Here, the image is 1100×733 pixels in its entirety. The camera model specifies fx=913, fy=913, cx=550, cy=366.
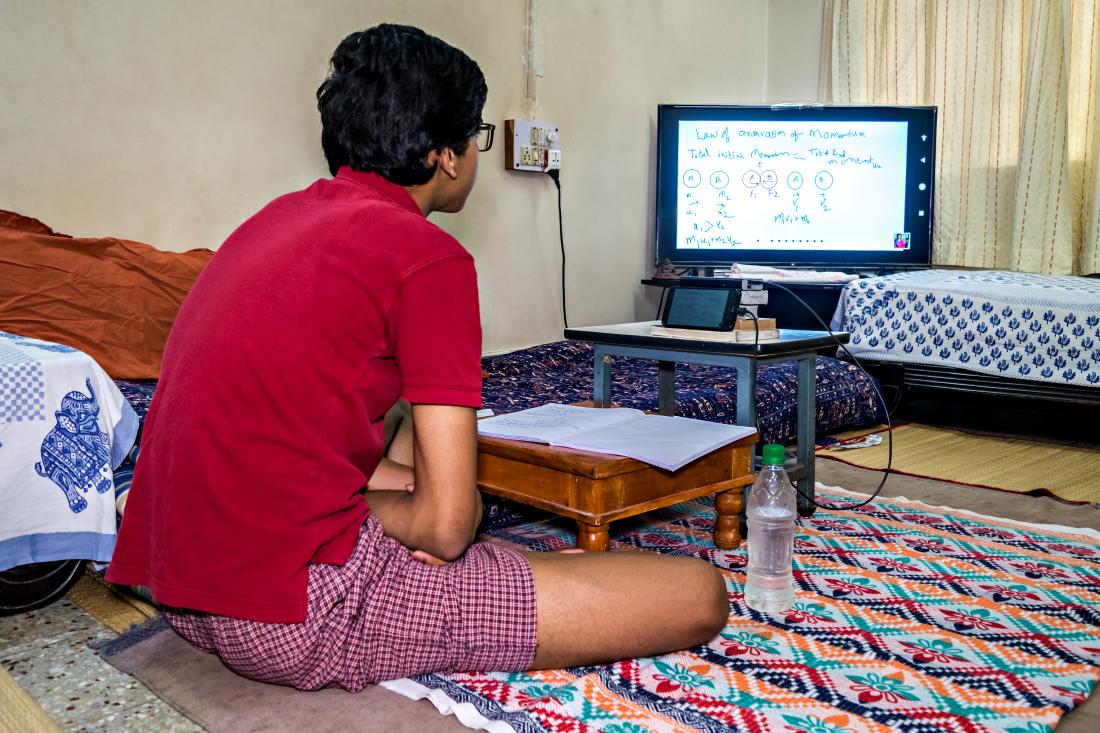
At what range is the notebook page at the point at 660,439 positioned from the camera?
155 centimetres

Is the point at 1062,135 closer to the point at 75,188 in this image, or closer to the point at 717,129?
the point at 717,129

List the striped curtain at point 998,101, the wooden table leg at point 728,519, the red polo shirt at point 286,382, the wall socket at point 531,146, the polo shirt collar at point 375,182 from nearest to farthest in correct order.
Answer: the red polo shirt at point 286,382 → the polo shirt collar at point 375,182 → the wooden table leg at point 728,519 → the wall socket at point 531,146 → the striped curtain at point 998,101

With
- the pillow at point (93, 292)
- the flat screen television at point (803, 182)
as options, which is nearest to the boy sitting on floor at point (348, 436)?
the pillow at point (93, 292)

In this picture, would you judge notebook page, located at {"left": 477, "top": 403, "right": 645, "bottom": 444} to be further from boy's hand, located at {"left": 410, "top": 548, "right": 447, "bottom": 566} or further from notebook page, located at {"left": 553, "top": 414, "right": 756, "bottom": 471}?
boy's hand, located at {"left": 410, "top": 548, "right": 447, "bottom": 566}

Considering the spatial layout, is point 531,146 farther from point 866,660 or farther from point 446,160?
point 866,660

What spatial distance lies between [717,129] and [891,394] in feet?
4.09

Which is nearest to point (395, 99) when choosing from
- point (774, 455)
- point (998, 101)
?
point (774, 455)

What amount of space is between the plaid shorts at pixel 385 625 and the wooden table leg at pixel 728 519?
71 centimetres

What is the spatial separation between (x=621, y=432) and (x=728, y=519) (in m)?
0.35

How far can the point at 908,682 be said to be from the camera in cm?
131

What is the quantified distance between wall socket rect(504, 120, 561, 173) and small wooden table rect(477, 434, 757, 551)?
1.81 metres

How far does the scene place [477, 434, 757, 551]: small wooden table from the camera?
1.54 meters

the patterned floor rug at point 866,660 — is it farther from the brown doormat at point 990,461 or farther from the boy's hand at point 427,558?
the brown doormat at point 990,461

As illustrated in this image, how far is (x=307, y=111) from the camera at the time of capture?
2707mm
